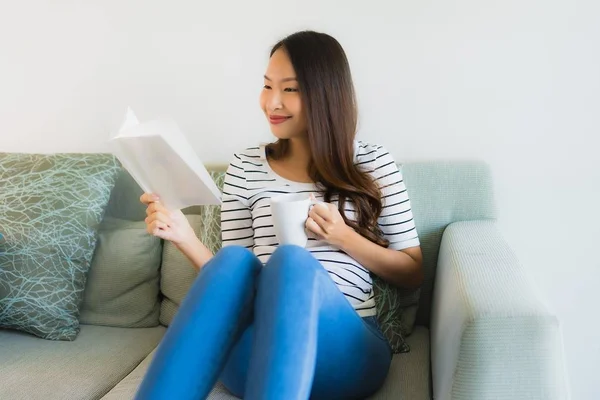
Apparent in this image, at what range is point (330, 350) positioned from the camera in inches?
38.9

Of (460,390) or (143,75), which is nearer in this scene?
(460,390)

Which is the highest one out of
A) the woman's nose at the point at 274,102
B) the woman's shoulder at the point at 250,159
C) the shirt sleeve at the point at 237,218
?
the woman's nose at the point at 274,102

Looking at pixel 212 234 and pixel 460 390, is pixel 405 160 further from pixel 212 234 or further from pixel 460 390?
→ pixel 460 390

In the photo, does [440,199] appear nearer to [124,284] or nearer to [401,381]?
[401,381]

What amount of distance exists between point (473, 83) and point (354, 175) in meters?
0.49

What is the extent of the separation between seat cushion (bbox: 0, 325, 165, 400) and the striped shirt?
1.18 feet

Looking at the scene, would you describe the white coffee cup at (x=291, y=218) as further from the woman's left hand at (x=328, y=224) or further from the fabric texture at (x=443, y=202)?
the fabric texture at (x=443, y=202)

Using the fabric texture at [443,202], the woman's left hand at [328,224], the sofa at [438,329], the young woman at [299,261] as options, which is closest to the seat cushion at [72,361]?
the sofa at [438,329]

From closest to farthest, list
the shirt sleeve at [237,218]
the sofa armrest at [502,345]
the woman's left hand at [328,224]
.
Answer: the sofa armrest at [502,345] → the woman's left hand at [328,224] → the shirt sleeve at [237,218]

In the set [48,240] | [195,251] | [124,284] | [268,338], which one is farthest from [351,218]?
[48,240]

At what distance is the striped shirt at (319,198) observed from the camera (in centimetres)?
123

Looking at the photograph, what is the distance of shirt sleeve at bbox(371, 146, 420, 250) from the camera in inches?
49.1

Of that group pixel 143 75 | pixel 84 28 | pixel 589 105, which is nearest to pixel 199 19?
pixel 143 75

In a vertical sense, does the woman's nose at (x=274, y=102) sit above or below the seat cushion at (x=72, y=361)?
above
